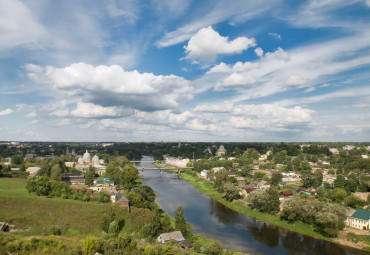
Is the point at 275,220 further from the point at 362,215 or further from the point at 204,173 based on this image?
the point at 204,173

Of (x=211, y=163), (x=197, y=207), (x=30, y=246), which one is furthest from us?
(x=211, y=163)

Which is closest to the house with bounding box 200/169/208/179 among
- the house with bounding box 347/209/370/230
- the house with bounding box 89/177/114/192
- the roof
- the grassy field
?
the house with bounding box 89/177/114/192

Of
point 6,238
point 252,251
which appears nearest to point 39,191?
point 6,238

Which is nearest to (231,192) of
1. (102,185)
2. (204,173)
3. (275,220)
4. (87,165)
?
(275,220)

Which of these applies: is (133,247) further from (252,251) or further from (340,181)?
(340,181)

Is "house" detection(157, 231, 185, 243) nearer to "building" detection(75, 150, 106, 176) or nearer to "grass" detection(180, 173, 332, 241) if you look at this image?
"grass" detection(180, 173, 332, 241)
